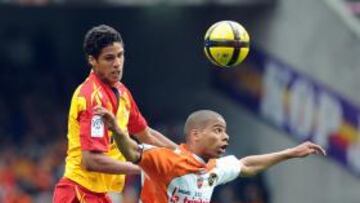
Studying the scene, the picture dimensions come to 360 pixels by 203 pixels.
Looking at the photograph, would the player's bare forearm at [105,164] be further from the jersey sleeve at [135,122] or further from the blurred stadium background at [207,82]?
the blurred stadium background at [207,82]

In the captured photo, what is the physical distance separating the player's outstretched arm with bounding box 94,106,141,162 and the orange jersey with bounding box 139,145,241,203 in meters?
0.08

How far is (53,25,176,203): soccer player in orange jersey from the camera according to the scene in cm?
1031

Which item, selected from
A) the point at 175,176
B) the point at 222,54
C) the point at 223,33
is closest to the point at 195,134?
the point at 175,176

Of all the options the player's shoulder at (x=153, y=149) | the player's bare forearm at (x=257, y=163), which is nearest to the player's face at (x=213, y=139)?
the player's shoulder at (x=153, y=149)

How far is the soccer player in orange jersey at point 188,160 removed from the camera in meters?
10.0

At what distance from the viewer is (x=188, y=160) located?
→ 10.2 m

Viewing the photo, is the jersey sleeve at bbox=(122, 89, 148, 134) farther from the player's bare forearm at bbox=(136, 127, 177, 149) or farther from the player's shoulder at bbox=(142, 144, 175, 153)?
the player's shoulder at bbox=(142, 144, 175, 153)

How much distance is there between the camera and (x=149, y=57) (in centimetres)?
2533

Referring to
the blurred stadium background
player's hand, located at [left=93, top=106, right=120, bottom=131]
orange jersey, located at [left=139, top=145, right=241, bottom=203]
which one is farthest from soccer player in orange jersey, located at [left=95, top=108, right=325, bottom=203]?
the blurred stadium background

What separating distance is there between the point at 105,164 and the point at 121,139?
18.6 inches

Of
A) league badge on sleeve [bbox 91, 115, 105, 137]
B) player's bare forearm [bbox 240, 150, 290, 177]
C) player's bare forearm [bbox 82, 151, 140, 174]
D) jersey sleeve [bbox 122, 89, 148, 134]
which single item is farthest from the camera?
jersey sleeve [bbox 122, 89, 148, 134]

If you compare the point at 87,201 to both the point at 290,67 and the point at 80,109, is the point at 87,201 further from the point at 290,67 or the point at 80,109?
the point at 290,67

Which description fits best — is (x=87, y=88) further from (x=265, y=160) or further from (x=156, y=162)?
(x=265, y=160)

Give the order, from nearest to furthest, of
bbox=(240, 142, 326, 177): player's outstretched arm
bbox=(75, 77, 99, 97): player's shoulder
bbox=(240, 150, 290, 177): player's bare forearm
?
bbox=(75, 77, 99, 97): player's shoulder → bbox=(240, 142, 326, 177): player's outstretched arm → bbox=(240, 150, 290, 177): player's bare forearm
